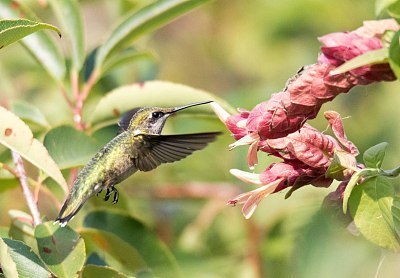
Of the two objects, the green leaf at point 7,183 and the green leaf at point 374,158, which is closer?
the green leaf at point 374,158

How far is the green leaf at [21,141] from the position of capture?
5.72ft

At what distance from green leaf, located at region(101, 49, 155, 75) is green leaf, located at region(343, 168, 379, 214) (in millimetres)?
1184

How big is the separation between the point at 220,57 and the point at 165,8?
2.82 meters

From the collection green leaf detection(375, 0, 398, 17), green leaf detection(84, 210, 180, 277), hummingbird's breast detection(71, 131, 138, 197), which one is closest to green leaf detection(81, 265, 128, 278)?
hummingbird's breast detection(71, 131, 138, 197)

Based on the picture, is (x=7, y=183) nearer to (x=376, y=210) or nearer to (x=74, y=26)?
(x=74, y=26)

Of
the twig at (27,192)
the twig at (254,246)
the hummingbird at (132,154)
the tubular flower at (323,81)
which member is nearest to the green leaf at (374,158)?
the tubular flower at (323,81)

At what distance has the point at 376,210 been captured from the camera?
157 cm

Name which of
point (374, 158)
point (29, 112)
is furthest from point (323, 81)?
point (29, 112)

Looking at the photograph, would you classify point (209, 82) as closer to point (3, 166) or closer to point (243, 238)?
point (243, 238)

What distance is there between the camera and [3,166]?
6.54ft

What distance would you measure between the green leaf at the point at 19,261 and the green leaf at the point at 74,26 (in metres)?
0.88

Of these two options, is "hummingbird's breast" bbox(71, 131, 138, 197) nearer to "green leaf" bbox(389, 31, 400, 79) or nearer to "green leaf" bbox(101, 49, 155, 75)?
"green leaf" bbox(101, 49, 155, 75)

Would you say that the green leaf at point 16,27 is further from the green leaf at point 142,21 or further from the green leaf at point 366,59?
the green leaf at point 142,21

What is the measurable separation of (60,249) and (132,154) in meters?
0.40
